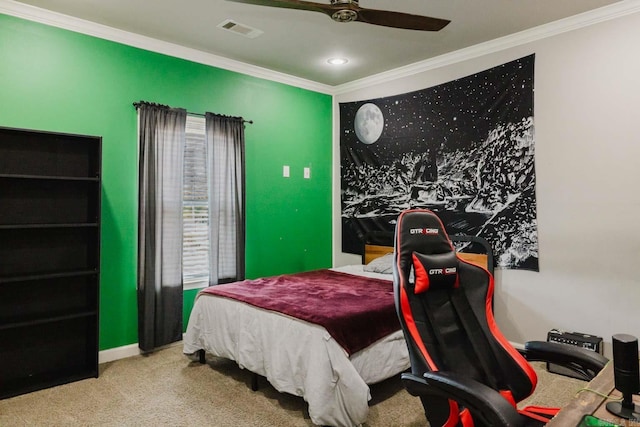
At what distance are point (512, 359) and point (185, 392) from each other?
7.27 ft

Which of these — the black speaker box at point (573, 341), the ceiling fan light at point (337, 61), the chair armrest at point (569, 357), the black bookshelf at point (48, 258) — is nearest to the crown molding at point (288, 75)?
the ceiling fan light at point (337, 61)

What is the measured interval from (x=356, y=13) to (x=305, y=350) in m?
2.00

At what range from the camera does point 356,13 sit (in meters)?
2.25

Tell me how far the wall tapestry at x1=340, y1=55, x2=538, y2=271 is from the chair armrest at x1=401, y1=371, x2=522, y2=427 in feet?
8.23

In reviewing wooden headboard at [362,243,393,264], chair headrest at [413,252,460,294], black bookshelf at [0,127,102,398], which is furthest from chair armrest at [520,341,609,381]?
black bookshelf at [0,127,102,398]

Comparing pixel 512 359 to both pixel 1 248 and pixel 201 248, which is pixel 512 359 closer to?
pixel 201 248

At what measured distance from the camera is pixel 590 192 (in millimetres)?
3244

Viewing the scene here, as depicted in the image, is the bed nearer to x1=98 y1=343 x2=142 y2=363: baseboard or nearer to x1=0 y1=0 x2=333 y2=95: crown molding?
x1=98 y1=343 x2=142 y2=363: baseboard

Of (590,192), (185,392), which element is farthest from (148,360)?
(590,192)

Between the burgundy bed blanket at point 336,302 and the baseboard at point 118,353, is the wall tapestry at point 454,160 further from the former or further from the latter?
the baseboard at point 118,353

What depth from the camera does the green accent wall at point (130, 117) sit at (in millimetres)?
3146

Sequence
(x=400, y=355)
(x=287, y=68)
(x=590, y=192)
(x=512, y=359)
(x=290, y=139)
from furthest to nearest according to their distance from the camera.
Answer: (x=290, y=139)
(x=287, y=68)
(x=590, y=192)
(x=400, y=355)
(x=512, y=359)

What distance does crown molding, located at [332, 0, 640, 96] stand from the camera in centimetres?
309

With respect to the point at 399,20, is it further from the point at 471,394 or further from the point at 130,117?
the point at 130,117
